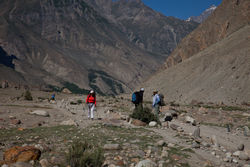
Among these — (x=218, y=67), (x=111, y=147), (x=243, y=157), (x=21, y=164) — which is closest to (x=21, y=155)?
(x=21, y=164)

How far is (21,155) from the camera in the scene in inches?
228

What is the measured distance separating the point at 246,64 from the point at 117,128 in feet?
130

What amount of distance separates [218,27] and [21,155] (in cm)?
7844

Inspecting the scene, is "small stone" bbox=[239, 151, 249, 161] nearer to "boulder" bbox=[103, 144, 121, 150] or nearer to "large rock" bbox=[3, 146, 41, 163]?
→ "boulder" bbox=[103, 144, 121, 150]

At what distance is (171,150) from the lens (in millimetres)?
7484

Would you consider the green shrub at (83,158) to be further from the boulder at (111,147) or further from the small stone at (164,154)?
the small stone at (164,154)

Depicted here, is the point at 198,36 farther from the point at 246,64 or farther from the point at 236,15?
the point at 246,64

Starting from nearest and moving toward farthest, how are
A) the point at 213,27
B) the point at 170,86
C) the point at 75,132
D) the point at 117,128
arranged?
the point at 75,132, the point at 117,128, the point at 170,86, the point at 213,27

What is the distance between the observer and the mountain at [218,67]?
40781 millimetres

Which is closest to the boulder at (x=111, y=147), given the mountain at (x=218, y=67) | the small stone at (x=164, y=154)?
the small stone at (x=164, y=154)

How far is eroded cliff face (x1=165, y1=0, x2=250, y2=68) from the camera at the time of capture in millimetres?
66188

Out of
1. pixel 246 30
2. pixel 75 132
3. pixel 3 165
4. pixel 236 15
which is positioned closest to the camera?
pixel 3 165

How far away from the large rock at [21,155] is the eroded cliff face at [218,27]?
67.0 metres

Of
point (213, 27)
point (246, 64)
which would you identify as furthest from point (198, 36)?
point (246, 64)
